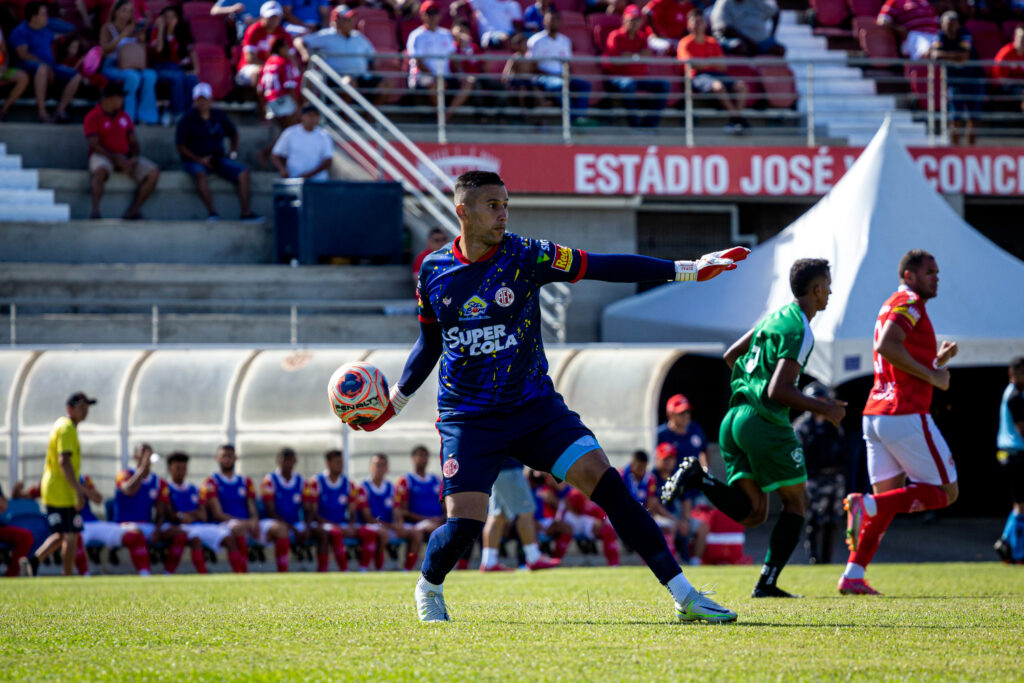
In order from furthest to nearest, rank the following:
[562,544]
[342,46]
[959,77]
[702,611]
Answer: [959,77], [342,46], [562,544], [702,611]

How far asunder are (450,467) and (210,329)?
12.4m

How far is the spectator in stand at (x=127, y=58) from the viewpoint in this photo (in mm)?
20016

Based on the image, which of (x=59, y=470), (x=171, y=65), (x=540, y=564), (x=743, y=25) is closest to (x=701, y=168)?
(x=743, y=25)

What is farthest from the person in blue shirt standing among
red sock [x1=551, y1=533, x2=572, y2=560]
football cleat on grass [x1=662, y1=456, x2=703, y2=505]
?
football cleat on grass [x1=662, y1=456, x2=703, y2=505]

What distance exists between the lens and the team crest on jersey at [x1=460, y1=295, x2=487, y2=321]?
20.9ft

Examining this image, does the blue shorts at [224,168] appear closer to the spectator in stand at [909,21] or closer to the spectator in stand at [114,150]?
the spectator in stand at [114,150]

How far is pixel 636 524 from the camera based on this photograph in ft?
21.0

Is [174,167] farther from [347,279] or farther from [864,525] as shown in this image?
[864,525]

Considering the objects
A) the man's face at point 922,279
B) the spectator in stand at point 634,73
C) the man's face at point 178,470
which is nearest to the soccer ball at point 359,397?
the man's face at point 922,279

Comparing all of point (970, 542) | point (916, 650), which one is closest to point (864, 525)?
point (916, 650)

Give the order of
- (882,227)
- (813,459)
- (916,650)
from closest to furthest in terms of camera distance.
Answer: (916,650)
(813,459)
(882,227)

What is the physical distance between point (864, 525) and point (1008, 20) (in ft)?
64.5

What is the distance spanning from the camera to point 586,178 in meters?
21.1

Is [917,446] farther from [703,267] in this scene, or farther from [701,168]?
[701,168]
